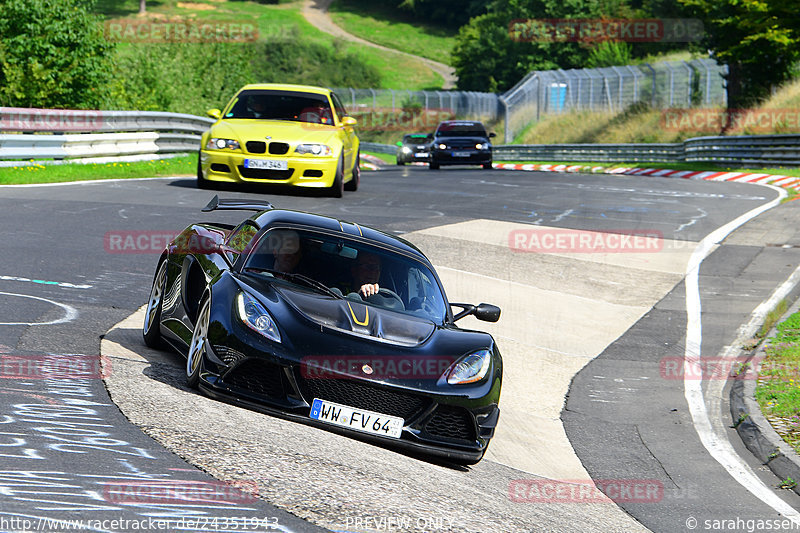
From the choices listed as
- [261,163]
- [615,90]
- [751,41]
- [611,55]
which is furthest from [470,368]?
[611,55]

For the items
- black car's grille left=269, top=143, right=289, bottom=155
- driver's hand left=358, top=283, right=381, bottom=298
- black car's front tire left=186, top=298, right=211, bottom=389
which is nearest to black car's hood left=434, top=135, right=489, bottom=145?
black car's grille left=269, top=143, right=289, bottom=155

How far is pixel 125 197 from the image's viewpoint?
17.0 metres

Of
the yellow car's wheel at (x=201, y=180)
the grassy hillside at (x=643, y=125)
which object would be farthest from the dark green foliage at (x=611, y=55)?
the yellow car's wheel at (x=201, y=180)

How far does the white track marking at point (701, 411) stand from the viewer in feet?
23.0

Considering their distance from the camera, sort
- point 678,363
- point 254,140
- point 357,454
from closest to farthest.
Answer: point 357,454
point 678,363
point 254,140

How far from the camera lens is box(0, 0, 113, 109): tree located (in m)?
29.8

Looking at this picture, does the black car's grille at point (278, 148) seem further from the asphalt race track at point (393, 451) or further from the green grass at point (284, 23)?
the green grass at point (284, 23)

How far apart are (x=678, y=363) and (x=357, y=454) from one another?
18.6 ft

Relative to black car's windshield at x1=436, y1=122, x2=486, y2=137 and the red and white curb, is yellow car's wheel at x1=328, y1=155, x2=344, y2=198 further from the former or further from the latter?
black car's windshield at x1=436, y1=122, x2=486, y2=137

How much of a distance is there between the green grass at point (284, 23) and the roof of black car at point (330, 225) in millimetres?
95634

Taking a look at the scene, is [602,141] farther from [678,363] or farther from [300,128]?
[678,363]

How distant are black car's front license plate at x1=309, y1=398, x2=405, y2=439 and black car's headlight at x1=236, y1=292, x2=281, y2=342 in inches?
18.8

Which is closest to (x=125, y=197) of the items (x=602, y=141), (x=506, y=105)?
(x=602, y=141)

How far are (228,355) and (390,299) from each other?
4.60ft
